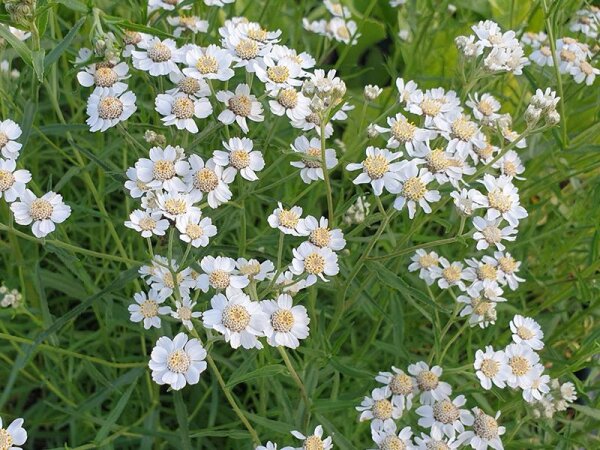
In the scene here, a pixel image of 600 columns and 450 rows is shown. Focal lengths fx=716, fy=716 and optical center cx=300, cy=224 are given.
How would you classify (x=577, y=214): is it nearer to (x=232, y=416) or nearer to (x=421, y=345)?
(x=421, y=345)

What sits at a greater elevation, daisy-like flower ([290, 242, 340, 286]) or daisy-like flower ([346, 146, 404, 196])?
daisy-like flower ([346, 146, 404, 196])

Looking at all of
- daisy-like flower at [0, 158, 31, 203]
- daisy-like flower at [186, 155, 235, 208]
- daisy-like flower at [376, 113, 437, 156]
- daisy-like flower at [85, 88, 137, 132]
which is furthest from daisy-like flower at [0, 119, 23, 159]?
daisy-like flower at [376, 113, 437, 156]

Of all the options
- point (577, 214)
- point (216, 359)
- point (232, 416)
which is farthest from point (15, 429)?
point (577, 214)

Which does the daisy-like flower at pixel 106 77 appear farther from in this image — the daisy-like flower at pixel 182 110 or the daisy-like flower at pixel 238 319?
the daisy-like flower at pixel 238 319

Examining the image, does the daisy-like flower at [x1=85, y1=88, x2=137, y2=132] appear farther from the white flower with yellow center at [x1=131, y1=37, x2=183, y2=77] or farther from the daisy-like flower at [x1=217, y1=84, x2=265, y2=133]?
the daisy-like flower at [x1=217, y1=84, x2=265, y2=133]

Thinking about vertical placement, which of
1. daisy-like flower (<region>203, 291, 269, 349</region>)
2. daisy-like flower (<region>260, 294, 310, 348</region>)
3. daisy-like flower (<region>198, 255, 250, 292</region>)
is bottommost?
daisy-like flower (<region>260, 294, 310, 348</region>)

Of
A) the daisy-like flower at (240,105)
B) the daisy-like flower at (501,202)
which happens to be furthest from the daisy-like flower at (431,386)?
the daisy-like flower at (240,105)

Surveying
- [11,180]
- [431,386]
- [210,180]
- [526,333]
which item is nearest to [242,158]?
[210,180]
